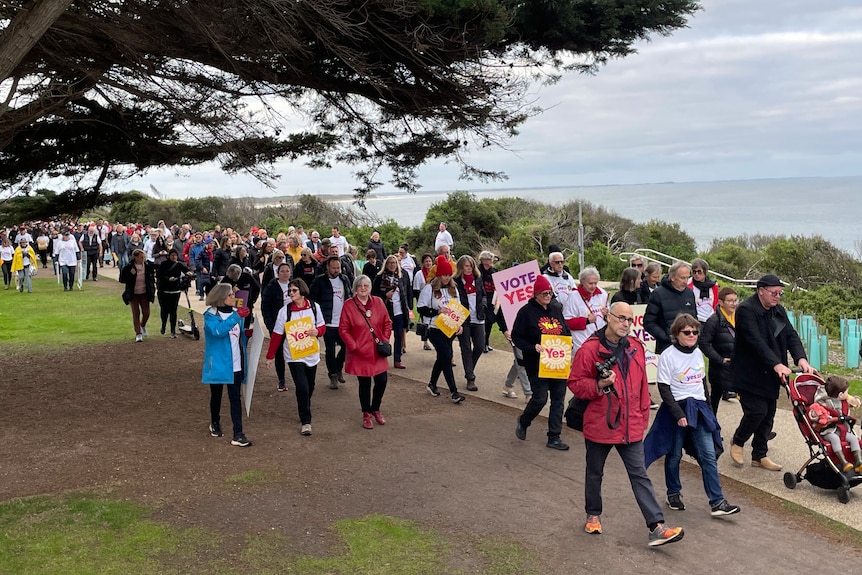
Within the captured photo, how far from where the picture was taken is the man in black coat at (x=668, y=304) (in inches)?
355

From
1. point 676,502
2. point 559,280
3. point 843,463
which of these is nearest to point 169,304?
point 559,280

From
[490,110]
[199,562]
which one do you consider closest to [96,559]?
[199,562]

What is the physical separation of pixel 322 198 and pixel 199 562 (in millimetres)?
43854

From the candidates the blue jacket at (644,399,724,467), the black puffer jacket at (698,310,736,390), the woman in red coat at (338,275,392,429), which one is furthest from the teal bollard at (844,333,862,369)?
the woman in red coat at (338,275,392,429)

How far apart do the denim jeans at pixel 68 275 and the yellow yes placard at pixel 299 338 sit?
61.1ft

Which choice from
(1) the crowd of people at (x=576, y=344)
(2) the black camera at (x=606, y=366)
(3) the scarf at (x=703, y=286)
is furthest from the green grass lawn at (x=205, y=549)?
(3) the scarf at (x=703, y=286)

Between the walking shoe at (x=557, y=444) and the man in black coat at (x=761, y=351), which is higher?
the man in black coat at (x=761, y=351)

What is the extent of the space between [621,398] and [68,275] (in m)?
23.1

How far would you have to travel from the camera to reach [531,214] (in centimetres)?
4178

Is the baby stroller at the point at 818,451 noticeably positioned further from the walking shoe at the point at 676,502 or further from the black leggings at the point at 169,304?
the black leggings at the point at 169,304

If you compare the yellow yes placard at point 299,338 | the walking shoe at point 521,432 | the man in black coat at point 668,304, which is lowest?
the walking shoe at point 521,432

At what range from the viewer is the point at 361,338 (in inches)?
356

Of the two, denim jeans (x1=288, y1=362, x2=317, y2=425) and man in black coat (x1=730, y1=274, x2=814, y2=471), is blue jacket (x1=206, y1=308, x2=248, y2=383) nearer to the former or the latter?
denim jeans (x1=288, y1=362, x2=317, y2=425)

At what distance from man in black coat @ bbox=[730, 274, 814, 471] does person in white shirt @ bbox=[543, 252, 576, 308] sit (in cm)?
251
